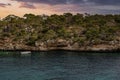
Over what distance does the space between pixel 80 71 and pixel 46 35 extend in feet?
321

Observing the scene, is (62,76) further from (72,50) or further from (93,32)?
(93,32)

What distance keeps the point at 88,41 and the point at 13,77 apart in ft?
347

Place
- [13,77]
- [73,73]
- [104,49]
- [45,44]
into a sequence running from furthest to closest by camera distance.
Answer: [45,44] → [104,49] → [73,73] → [13,77]

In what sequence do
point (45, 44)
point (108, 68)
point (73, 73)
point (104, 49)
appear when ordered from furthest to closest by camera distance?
1. point (45, 44)
2. point (104, 49)
3. point (108, 68)
4. point (73, 73)

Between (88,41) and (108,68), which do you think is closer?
(108,68)

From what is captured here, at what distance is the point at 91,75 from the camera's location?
94.9 m

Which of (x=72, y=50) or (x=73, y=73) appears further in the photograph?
(x=72, y=50)

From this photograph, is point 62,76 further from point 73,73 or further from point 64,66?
point 64,66

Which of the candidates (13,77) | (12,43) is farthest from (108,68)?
(12,43)

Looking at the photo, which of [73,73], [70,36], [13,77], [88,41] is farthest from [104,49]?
[13,77]

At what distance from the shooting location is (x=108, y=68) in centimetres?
11125

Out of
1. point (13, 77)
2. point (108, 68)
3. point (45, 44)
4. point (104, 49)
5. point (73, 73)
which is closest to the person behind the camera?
point (13, 77)

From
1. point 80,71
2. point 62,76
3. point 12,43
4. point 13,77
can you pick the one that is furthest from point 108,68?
point 12,43

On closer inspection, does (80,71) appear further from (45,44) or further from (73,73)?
(45,44)
